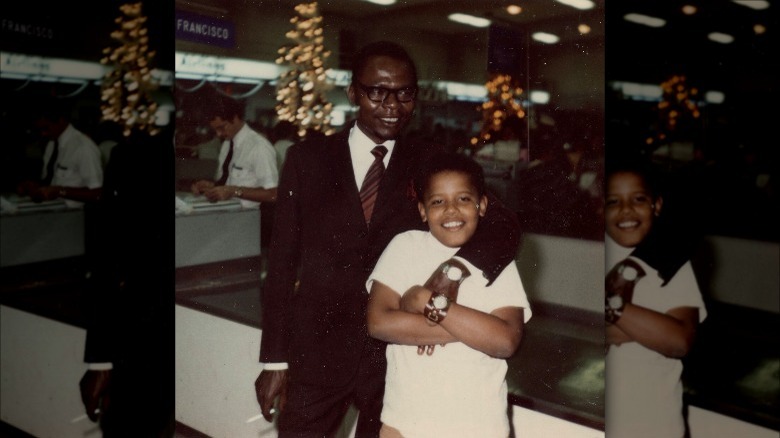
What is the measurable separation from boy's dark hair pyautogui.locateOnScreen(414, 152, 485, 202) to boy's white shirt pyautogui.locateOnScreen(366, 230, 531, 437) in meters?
0.16

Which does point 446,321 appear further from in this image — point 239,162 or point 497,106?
point 239,162

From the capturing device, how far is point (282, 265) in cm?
235

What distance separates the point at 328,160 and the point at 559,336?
3.07ft

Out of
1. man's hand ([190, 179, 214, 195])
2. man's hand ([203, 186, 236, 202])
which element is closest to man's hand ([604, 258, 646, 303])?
man's hand ([203, 186, 236, 202])

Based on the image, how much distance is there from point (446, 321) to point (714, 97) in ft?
3.11

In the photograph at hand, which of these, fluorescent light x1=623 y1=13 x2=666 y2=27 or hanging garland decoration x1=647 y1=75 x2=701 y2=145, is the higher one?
fluorescent light x1=623 y1=13 x2=666 y2=27

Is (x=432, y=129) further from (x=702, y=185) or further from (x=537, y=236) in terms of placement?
(x=702, y=185)

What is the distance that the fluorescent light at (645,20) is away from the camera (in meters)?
1.82

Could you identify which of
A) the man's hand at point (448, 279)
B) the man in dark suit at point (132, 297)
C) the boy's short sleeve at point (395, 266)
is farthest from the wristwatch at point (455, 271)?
the man in dark suit at point (132, 297)

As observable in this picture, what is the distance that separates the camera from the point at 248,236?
2492mm

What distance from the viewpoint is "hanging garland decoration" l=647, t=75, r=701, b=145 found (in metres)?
1.76

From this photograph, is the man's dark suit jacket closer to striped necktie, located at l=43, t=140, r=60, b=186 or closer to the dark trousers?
the dark trousers

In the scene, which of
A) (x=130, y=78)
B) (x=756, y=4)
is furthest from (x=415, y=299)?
(x=130, y=78)

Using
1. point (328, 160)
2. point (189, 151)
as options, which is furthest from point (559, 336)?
point (189, 151)
